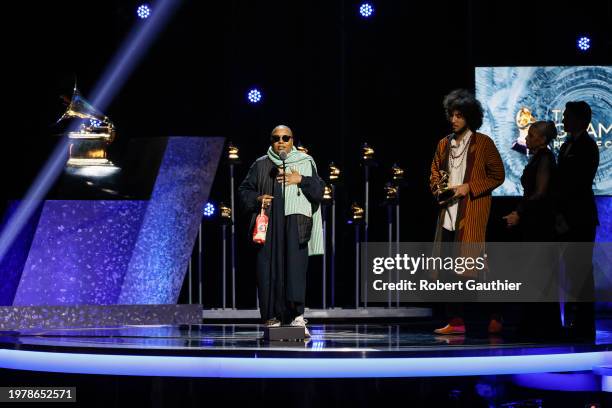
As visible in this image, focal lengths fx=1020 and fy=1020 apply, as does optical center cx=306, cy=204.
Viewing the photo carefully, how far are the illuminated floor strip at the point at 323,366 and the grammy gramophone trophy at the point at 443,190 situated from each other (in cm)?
140

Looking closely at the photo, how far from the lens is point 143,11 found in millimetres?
7914

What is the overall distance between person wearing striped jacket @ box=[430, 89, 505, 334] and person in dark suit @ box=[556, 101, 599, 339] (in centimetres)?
51

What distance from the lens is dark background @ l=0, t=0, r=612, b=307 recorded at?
Result: 7.88m

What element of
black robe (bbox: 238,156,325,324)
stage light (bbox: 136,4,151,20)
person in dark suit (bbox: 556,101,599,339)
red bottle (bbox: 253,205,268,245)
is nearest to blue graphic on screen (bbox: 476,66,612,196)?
stage light (bbox: 136,4,151,20)

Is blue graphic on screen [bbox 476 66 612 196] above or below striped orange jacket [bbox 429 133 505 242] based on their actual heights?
above

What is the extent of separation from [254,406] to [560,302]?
190 centimetres

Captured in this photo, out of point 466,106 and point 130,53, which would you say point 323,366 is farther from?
point 130,53

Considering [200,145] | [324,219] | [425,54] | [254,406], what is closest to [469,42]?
[425,54]

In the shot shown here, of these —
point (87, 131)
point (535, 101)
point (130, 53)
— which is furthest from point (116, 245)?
point (535, 101)

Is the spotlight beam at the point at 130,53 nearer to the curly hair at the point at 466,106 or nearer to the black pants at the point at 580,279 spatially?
A: the curly hair at the point at 466,106

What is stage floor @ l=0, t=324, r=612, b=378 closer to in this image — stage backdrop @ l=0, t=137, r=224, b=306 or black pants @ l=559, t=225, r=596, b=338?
black pants @ l=559, t=225, r=596, b=338

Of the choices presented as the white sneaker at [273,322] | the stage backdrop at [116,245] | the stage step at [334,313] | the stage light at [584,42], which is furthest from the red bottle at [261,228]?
the stage light at [584,42]

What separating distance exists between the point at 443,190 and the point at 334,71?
281 centimetres

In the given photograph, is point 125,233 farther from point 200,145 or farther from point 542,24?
point 542,24
